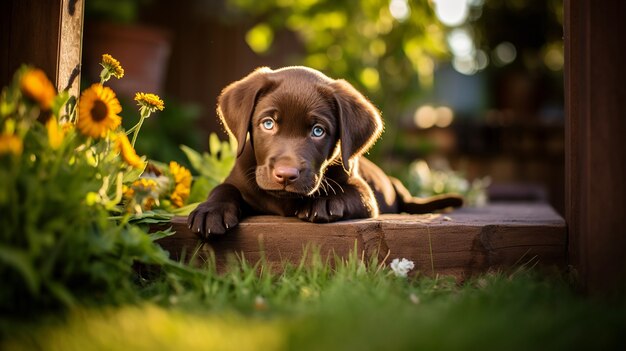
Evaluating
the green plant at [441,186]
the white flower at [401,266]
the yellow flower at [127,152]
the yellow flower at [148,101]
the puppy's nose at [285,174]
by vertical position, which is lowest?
the green plant at [441,186]

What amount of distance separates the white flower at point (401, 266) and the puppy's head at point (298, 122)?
0.49m

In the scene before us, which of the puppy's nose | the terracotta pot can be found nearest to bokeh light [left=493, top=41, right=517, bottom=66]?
the terracotta pot

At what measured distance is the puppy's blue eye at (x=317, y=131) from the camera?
3.25 m

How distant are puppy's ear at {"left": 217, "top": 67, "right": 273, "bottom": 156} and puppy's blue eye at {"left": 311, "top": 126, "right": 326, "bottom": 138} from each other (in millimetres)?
319

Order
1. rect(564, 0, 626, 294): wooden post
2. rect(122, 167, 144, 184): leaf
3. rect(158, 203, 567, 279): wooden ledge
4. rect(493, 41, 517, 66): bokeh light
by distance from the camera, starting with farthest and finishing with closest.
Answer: rect(493, 41, 517, 66): bokeh light
rect(158, 203, 567, 279): wooden ledge
rect(122, 167, 144, 184): leaf
rect(564, 0, 626, 294): wooden post

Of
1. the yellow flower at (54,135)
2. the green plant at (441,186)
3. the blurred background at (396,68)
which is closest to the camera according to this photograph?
the yellow flower at (54,135)

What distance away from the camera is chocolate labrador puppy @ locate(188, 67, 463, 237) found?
303 centimetres

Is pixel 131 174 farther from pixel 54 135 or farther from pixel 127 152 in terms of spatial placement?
pixel 54 135

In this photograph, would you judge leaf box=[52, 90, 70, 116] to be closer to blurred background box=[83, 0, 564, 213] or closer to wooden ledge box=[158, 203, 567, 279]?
wooden ledge box=[158, 203, 567, 279]

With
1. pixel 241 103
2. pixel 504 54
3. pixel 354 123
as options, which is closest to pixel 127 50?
pixel 241 103

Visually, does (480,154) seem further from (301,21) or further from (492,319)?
(492,319)

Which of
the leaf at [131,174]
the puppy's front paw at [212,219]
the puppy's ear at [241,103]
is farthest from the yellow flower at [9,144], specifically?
the puppy's ear at [241,103]

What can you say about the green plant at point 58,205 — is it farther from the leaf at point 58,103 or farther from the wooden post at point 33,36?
the wooden post at point 33,36

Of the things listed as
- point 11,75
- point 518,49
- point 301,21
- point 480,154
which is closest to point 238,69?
point 301,21
